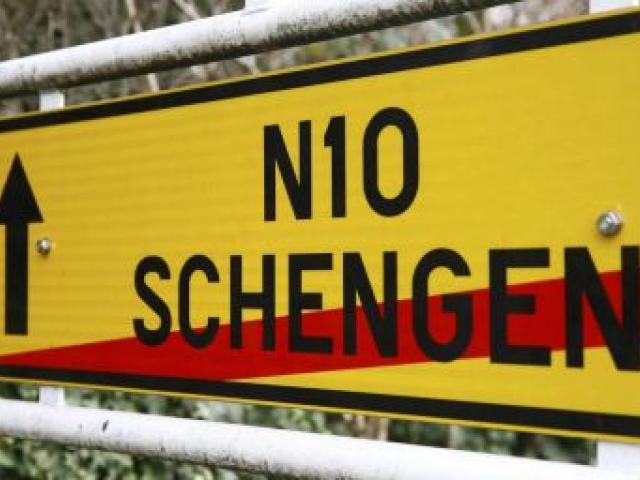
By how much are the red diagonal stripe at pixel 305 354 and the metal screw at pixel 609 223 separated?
4 centimetres

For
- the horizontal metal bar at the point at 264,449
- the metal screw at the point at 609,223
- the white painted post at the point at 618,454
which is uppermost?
the metal screw at the point at 609,223

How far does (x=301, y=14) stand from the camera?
1.20 metres

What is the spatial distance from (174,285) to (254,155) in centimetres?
20

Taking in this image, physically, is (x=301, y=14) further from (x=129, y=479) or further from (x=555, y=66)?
(x=129, y=479)

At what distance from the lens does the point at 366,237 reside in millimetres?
1085

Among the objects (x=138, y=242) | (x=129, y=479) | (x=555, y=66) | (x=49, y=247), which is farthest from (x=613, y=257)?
(x=129, y=479)

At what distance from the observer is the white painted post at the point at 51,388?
4.71 ft

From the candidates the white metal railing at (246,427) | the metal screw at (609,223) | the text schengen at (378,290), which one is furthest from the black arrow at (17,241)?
the metal screw at (609,223)

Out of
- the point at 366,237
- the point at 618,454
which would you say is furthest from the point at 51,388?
the point at 618,454

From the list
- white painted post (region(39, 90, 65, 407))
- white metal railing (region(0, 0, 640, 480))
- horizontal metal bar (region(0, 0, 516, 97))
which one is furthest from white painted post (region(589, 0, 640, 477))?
white painted post (region(39, 90, 65, 407))

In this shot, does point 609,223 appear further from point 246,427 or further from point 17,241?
point 17,241

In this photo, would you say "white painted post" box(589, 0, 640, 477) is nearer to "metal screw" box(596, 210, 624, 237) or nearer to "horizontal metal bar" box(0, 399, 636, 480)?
"horizontal metal bar" box(0, 399, 636, 480)

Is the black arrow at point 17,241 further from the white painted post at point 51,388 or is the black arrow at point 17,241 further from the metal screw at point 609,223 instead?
the metal screw at point 609,223

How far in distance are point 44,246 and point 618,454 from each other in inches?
34.3
